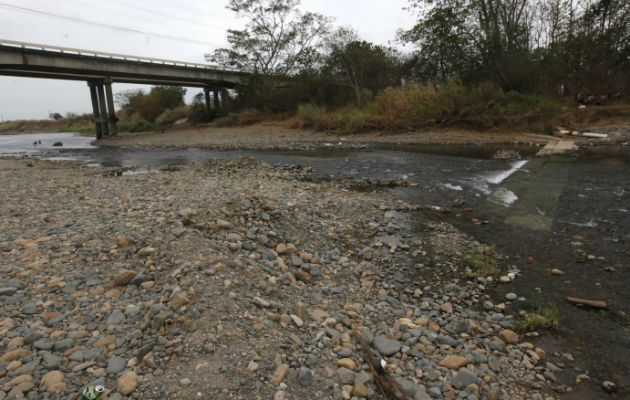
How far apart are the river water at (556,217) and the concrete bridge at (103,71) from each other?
21.9 metres

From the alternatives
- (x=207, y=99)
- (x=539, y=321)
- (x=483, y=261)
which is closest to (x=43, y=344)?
(x=539, y=321)

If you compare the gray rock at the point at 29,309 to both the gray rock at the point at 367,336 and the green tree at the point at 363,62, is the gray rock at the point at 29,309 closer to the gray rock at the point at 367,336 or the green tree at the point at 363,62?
the gray rock at the point at 367,336

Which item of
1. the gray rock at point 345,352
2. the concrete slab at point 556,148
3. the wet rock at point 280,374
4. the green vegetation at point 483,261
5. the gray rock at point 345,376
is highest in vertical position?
the concrete slab at point 556,148

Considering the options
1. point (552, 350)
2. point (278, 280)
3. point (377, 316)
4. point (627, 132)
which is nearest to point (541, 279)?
point (552, 350)

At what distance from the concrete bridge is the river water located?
21880 mm

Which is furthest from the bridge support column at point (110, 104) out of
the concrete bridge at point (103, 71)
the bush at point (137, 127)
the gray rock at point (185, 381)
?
the gray rock at point (185, 381)

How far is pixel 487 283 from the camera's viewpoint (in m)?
4.44

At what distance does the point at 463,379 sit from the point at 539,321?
51.3 inches

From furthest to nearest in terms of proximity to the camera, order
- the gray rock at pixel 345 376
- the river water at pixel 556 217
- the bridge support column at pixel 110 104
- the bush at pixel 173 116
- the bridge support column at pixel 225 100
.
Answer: the bush at pixel 173 116
the bridge support column at pixel 225 100
the bridge support column at pixel 110 104
the river water at pixel 556 217
the gray rock at pixel 345 376

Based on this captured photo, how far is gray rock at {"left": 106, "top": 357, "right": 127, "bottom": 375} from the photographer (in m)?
2.61

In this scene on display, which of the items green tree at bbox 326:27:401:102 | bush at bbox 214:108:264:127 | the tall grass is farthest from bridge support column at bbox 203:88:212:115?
the tall grass

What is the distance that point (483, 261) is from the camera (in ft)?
16.3

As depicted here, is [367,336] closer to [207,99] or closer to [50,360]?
[50,360]

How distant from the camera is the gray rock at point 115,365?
2.61 m
